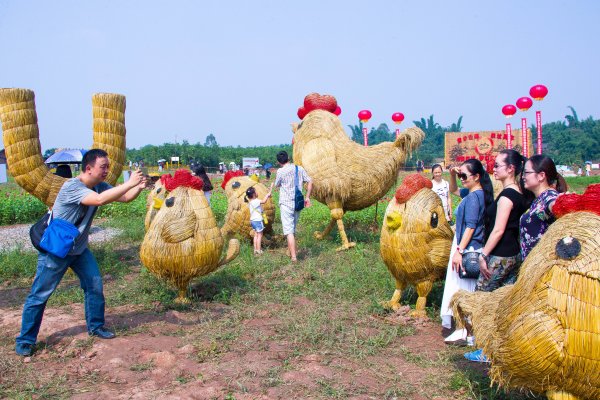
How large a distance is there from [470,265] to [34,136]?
17.3 feet

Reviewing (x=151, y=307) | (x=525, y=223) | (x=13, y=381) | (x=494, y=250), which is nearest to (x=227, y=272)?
(x=151, y=307)

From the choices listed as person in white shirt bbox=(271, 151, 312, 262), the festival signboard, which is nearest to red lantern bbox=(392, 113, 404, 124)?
person in white shirt bbox=(271, 151, 312, 262)

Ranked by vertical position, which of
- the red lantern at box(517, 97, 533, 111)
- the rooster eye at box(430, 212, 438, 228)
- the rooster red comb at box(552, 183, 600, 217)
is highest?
the red lantern at box(517, 97, 533, 111)

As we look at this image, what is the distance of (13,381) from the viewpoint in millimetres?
3719

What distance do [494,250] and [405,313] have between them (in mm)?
1442

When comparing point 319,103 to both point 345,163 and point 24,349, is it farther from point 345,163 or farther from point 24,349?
point 24,349

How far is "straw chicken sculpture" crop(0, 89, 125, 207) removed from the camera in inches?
245

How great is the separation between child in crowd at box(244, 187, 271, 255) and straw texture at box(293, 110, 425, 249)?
0.90 meters

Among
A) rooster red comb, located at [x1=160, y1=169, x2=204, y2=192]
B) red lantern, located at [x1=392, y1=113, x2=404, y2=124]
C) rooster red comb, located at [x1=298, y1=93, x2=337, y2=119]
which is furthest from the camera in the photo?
red lantern, located at [x1=392, y1=113, x2=404, y2=124]

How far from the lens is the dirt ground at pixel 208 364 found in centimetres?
350

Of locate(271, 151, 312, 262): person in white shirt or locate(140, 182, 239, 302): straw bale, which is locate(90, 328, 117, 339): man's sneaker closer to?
locate(140, 182, 239, 302): straw bale

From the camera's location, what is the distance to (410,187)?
4.86 meters

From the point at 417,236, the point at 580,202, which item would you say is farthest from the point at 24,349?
the point at 580,202

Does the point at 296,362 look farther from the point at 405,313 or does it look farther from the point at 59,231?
the point at 59,231
